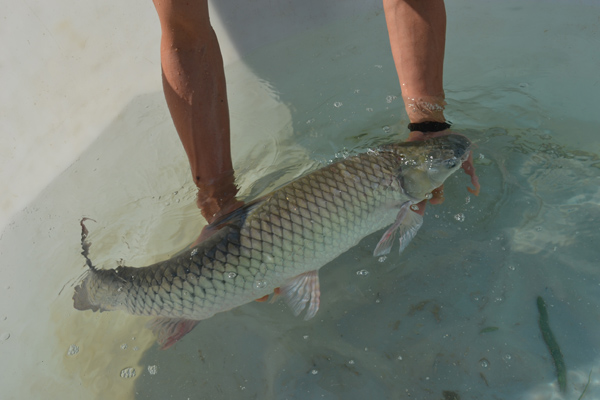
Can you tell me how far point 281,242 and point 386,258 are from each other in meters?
0.58

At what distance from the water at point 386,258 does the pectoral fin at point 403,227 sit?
0.19 metres

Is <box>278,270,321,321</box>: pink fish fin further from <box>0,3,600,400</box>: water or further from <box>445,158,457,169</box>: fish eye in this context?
<box>445,158,457,169</box>: fish eye

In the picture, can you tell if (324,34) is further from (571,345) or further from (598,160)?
(571,345)

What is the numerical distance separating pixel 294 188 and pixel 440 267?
650 mm

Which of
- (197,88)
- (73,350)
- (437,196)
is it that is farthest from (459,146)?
(73,350)

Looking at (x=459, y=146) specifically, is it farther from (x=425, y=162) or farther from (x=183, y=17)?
(x=183, y=17)

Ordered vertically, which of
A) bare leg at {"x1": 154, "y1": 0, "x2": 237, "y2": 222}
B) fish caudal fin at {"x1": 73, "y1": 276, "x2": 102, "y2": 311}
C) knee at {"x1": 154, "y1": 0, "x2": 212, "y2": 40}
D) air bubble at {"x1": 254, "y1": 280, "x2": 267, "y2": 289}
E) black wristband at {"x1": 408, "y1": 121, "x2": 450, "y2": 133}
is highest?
knee at {"x1": 154, "y1": 0, "x2": 212, "y2": 40}

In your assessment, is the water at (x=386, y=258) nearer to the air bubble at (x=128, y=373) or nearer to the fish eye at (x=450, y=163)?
the air bubble at (x=128, y=373)

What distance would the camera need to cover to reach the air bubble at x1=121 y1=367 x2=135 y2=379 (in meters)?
1.62

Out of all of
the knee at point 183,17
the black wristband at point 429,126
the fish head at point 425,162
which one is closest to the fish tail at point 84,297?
the knee at point 183,17

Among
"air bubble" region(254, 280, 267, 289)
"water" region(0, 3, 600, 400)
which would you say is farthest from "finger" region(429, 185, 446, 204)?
"air bubble" region(254, 280, 267, 289)

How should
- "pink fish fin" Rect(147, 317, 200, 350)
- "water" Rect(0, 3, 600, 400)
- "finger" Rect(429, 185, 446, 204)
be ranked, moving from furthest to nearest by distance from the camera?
"finger" Rect(429, 185, 446, 204), "water" Rect(0, 3, 600, 400), "pink fish fin" Rect(147, 317, 200, 350)

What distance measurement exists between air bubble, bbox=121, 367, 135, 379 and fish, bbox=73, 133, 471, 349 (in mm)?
302

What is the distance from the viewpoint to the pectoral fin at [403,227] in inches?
56.6
